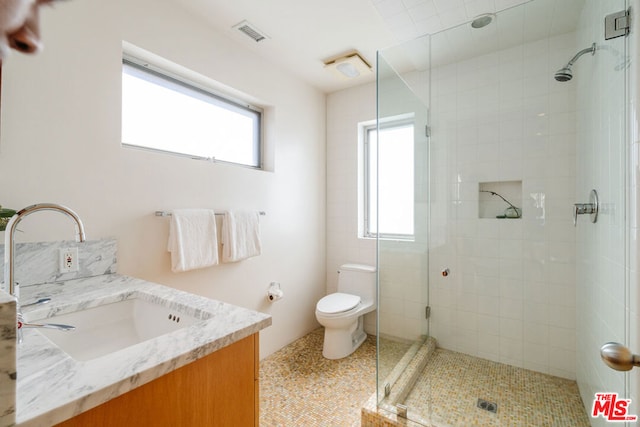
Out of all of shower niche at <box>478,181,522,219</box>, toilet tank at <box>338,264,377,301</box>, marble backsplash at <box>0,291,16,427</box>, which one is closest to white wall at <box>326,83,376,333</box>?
toilet tank at <box>338,264,377,301</box>

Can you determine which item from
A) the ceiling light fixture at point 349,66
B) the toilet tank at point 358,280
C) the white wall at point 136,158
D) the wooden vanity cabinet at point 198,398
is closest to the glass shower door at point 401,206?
the ceiling light fixture at point 349,66

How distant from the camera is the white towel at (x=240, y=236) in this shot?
196 centimetres

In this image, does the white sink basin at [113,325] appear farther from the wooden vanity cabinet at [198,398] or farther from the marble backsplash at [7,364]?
the marble backsplash at [7,364]

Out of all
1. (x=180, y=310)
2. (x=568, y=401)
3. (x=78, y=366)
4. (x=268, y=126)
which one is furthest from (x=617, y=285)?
(x=268, y=126)

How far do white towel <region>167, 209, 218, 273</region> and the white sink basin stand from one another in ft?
1.60

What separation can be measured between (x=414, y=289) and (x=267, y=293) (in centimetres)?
111

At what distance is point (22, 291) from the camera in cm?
115

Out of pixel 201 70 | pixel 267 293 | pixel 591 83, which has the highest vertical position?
pixel 201 70

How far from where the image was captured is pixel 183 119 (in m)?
1.92

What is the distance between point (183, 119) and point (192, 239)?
31.1 inches

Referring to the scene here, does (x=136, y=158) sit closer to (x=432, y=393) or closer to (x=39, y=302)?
(x=39, y=302)

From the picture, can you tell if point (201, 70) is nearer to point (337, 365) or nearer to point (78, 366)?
point (78, 366)

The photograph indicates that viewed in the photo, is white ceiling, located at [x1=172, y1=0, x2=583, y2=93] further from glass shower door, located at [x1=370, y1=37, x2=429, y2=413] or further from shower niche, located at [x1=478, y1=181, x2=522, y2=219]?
shower niche, located at [x1=478, y1=181, x2=522, y2=219]

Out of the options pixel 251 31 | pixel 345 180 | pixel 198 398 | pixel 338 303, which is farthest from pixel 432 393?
pixel 251 31
